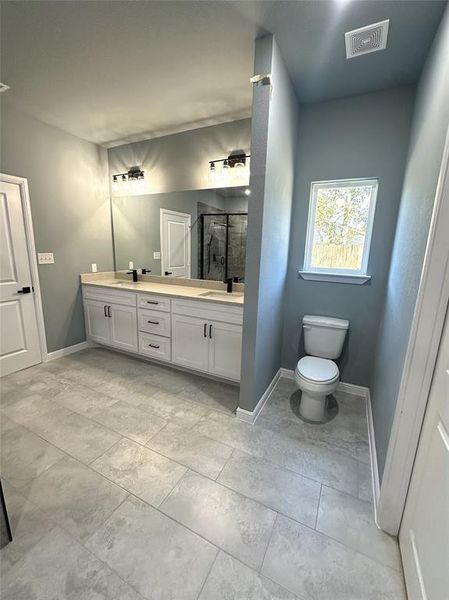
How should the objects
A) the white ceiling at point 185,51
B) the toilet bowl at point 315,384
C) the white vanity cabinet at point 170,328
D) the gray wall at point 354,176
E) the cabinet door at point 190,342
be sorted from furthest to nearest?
the cabinet door at point 190,342 < the white vanity cabinet at point 170,328 < the gray wall at point 354,176 < the toilet bowl at point 315,384 < the white ceiling at point 185,51

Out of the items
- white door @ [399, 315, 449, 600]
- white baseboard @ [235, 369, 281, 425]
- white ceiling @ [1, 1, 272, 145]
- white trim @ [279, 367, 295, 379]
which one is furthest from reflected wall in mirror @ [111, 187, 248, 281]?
white door @ [399, 315, 449, 600]

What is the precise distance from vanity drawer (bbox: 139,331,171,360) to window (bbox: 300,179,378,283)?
1.59 metres

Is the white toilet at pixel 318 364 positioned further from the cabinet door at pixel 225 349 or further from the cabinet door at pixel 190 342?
the cabinet door at pixel 190 342

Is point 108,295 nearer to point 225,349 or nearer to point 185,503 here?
point 225,349

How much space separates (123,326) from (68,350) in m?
0.84

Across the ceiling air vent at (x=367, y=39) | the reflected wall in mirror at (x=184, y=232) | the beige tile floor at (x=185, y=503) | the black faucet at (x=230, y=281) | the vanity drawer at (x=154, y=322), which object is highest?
the ceiling air vent at (x=367, y=39)

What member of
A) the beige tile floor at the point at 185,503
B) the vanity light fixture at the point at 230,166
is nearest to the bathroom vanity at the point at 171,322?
the beige tile floor at the point at 185,503

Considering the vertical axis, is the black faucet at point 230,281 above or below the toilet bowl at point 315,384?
above

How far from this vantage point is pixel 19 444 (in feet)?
5.78

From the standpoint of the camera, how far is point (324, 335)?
2.33 meters

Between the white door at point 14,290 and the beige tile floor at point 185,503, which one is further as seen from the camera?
the white door at point 14,290

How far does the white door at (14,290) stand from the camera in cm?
252

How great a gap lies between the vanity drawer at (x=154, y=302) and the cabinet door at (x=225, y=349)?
557mm

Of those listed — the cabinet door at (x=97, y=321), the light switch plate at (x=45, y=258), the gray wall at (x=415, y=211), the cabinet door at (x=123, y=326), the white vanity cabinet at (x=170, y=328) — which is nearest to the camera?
the gray wall at (x=415, y=211)
